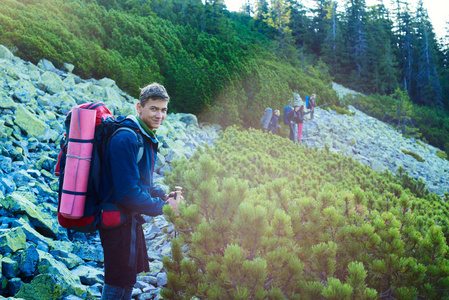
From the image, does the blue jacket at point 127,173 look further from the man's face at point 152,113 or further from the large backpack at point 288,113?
the large backpack at point 288,113

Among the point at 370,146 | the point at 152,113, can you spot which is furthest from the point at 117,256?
the point at 370,146

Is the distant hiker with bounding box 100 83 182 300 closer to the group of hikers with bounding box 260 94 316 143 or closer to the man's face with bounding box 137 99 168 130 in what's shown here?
the man's face with bounding box 137 99 168 130

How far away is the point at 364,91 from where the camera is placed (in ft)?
107

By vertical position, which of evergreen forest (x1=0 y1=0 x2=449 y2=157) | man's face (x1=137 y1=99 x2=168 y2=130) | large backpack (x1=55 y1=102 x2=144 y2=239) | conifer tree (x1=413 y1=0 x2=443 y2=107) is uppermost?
conifer tree (x1=413 y1=0 x2=443 y2=107)

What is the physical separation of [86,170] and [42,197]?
273cm

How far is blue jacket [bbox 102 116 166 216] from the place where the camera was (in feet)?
5.08

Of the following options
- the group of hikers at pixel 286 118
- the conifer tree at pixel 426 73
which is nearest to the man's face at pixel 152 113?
the group of hikers at pixel 286 118

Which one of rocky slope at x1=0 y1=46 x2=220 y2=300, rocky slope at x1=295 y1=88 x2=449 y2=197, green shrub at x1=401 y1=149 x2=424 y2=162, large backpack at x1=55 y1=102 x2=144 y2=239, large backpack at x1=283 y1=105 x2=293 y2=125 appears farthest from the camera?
green shrub at x1=401 y1=149 x2=424 y2=162

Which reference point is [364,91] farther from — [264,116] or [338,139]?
[264,116]

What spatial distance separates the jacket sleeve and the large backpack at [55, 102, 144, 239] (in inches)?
2.4

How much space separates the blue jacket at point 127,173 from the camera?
5.08 ft

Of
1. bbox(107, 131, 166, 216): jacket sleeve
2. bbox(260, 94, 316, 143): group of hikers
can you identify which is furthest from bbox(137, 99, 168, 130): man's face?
bbox(260, 94, 316, 143): group of hikers

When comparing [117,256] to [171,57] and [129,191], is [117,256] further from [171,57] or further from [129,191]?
[171,57]

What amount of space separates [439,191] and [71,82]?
1347 centimetres
